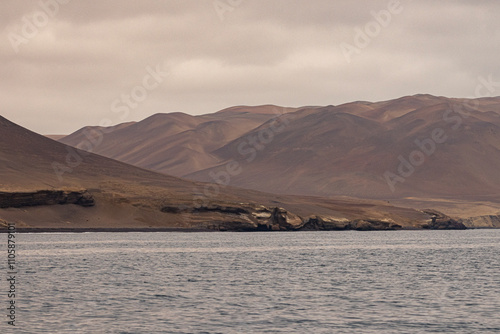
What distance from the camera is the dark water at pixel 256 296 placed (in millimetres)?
42281

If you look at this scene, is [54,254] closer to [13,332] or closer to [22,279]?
[22,279]

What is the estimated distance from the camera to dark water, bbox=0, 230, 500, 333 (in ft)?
139

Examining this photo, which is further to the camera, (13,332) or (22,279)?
(22,279)

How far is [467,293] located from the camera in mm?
57219

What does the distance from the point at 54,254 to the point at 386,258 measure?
41.7 metres

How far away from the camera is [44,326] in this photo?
135 feet

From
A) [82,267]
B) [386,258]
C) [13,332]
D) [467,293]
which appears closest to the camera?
[13,332]

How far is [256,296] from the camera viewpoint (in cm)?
5528

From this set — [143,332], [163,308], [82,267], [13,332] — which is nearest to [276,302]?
[163,308]

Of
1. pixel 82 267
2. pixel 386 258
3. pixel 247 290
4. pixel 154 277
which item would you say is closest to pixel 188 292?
pixel 247 290

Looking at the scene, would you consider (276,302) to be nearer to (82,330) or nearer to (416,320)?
(416,320)

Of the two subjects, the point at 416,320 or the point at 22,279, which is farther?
the point at 22,279

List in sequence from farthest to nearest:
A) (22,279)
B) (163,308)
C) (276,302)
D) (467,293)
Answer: (22,279) < (467,293) < (276,302) < (163,308)

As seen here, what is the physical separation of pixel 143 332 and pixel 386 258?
64136 millimetres
